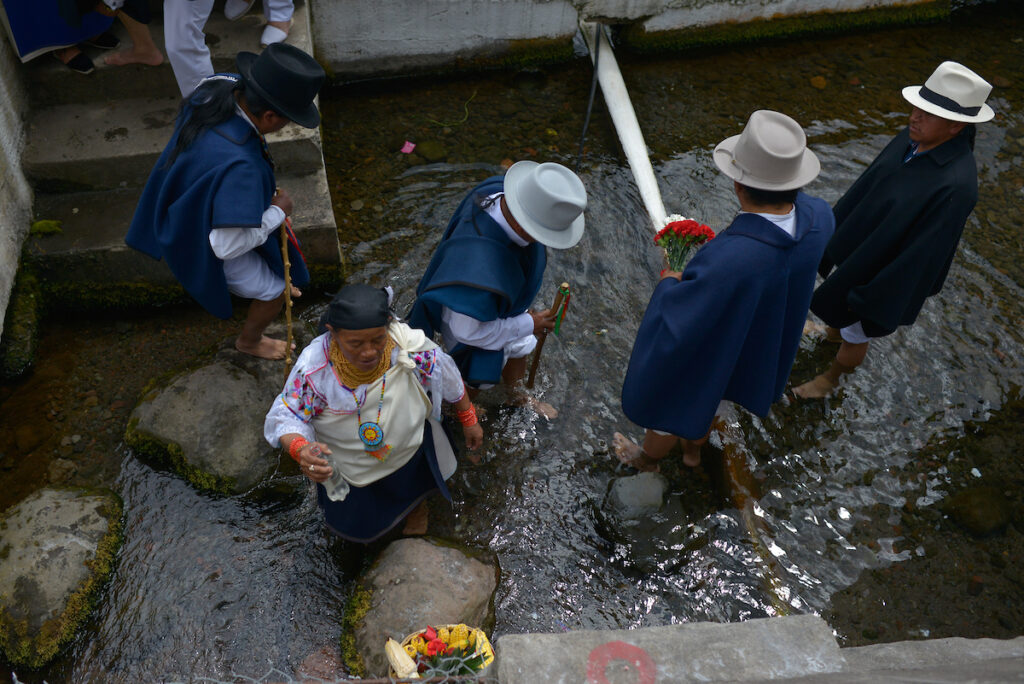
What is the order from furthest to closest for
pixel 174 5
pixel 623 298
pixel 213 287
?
1. pixel 623 298
2. pixel 174 5
3. pixel 213 287

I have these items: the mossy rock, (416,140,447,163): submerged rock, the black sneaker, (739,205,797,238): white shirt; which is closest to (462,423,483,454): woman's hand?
the mossy rock

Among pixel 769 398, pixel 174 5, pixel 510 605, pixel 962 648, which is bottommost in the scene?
pixel 510 605

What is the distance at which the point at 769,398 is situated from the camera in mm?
3748

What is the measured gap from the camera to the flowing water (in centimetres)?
378

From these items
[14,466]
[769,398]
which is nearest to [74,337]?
[14,466]

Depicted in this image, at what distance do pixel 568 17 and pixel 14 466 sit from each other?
5.89m

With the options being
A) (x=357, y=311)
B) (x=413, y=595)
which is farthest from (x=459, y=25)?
(x=413, y=595)

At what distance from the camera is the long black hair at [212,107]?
3678mm

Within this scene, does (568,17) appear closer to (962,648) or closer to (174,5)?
(174,5)

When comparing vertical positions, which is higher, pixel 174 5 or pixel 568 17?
pixel 174 5

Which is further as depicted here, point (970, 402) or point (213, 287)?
point (970, 402)

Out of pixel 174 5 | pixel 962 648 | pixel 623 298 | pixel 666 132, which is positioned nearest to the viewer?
pixel 962 648

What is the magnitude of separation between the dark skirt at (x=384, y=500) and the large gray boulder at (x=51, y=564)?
3.84 ft

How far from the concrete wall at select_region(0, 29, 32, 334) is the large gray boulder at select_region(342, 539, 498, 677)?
2.86m
